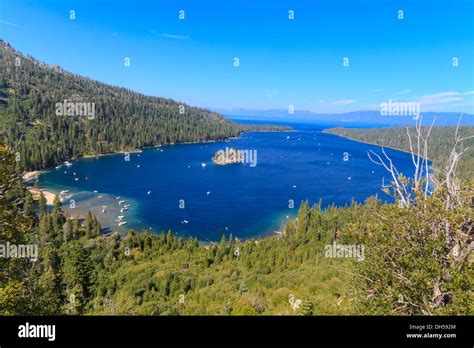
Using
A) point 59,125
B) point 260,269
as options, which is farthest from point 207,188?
point 59,125

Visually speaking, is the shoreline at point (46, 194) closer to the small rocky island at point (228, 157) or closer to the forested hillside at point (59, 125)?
the forested hillside at point (59, 125)

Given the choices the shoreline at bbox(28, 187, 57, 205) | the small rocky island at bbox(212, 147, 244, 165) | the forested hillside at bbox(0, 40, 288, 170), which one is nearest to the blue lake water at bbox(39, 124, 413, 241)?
the shoreline at bbox(28, 187, 57, 205)

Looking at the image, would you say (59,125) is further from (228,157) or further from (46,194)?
(46,194)

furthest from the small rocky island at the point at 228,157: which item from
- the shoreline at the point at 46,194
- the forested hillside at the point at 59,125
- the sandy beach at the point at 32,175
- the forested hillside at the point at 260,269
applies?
the forested hillside at the point at 260,269

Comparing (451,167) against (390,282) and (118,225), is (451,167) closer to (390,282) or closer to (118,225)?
(390,282)

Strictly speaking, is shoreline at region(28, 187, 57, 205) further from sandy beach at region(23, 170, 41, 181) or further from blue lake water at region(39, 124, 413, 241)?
sandy beach at region(23, 170, 41, 181)
